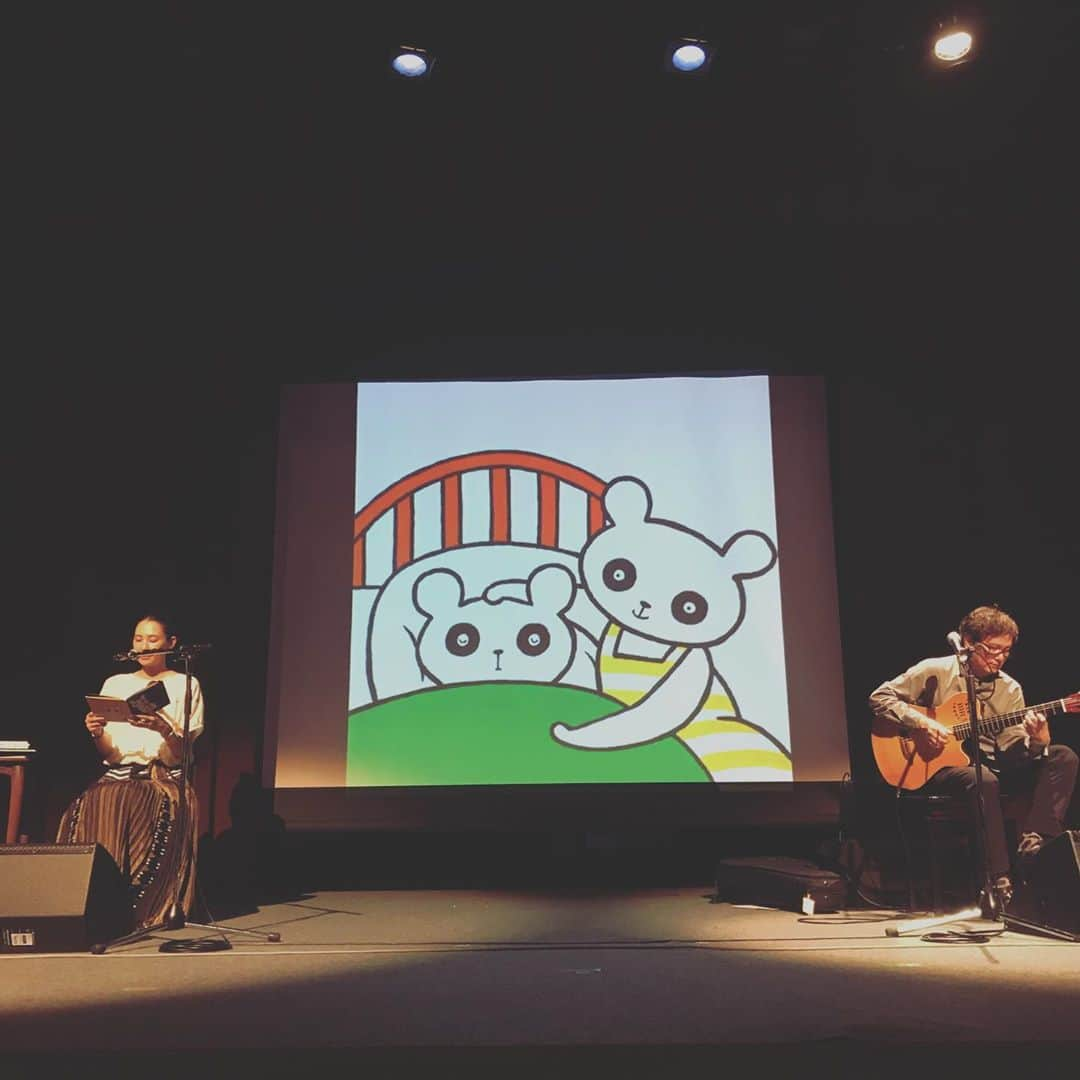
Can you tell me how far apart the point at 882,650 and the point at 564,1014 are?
9.51ft

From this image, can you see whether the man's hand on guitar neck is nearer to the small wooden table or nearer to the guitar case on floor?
the guitar case on floor

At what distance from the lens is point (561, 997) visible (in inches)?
95.5

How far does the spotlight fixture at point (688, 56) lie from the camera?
365 cm

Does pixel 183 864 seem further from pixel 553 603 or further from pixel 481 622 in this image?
pixel 553 603

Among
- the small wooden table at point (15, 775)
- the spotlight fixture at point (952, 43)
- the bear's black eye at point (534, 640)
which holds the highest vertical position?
the spotlight fixture at point (952, 43)

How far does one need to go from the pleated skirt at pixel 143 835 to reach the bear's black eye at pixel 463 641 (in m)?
1.35

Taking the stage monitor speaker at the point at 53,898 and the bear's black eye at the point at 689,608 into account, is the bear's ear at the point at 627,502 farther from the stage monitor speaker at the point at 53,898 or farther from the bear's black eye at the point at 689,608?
the stage monitor speaker at the point at 53,898

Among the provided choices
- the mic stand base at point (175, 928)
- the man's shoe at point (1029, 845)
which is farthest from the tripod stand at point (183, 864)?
the man's shoe at point (1029, 845)

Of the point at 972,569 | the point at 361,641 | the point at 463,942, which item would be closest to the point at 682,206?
the point at 972,569

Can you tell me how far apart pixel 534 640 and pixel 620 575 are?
1.61 feet

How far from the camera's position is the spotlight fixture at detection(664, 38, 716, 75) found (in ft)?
12.0

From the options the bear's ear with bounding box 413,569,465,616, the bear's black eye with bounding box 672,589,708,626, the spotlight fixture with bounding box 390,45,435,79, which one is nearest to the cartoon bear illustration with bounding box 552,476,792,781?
the bear's black eye with bounding box 672,589,708,626

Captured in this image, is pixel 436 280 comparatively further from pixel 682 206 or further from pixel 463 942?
pixel 463 942

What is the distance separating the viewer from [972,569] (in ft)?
15.5
